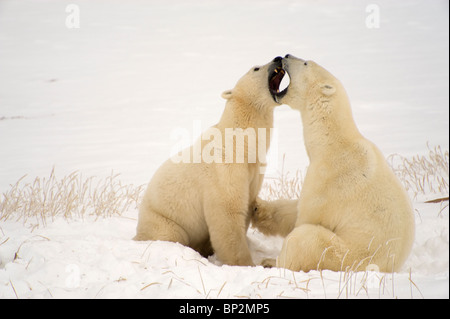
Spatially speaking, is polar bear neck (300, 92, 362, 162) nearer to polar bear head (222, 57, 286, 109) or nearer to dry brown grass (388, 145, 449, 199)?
polar bear head (222, 57, 286, 109)

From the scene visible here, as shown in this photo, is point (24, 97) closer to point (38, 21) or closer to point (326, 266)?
point (38, 21)

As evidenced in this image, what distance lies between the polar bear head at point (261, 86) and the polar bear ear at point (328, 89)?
0.60m

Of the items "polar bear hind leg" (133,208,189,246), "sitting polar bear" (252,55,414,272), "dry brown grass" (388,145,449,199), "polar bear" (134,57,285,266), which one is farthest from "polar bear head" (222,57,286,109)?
"dry brown grass" (388,145,449,199)

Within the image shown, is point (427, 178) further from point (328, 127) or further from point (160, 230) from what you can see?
point (160, 230)

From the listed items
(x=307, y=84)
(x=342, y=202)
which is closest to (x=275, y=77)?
(x=307, y=84)

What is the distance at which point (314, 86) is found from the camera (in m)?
4.05

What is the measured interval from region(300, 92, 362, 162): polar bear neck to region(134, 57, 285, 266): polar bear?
0.50m

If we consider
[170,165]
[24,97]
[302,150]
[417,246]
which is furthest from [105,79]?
[417,246]

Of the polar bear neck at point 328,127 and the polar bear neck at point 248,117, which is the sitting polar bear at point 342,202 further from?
the polar bear neck at point 248,117

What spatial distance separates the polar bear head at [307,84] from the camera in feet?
13.1

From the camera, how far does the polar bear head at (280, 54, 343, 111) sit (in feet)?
13.1

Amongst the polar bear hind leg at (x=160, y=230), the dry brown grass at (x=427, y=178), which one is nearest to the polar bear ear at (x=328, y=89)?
the polar bear hind leg at (x=160, y=230)

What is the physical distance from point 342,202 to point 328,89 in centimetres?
93

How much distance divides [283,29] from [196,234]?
2332 centimetres
